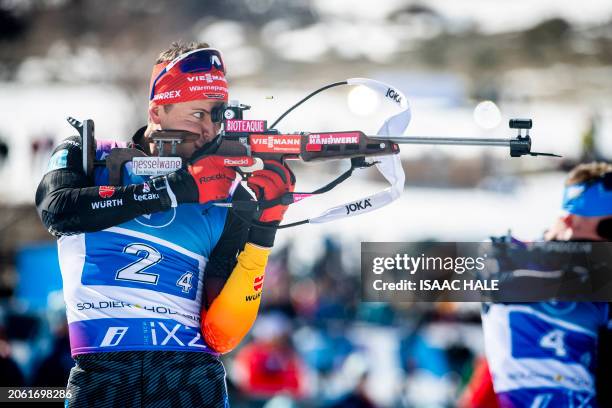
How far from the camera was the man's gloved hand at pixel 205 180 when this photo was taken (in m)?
3.39

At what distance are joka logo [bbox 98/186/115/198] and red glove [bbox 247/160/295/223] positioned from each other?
0.56 meters

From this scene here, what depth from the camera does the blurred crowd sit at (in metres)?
9.57

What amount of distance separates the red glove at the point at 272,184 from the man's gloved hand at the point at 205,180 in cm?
12

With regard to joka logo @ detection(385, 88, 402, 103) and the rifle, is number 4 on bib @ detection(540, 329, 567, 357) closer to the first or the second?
the rifle

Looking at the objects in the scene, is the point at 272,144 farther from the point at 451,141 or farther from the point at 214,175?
the point at 451,141

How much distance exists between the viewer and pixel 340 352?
424 inches

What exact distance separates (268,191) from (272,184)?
1.4 inches

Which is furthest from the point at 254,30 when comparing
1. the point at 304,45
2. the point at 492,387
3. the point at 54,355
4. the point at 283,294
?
the point at 492,387

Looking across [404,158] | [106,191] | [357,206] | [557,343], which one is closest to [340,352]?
[557,343]

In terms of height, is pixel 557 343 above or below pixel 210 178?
below

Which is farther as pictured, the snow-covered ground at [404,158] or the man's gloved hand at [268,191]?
the snow-covered ground at [404,158]

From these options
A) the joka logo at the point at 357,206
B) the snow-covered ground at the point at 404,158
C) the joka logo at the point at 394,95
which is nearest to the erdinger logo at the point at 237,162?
the joka logo at the point at 357,206

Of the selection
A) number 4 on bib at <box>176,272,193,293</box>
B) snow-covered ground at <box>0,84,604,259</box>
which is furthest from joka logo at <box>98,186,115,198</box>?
snow-covered ground at <box>0,84,604,259</box>

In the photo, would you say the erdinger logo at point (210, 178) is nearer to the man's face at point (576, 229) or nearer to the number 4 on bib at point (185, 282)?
the number 4 on bib at point (185, 282)
